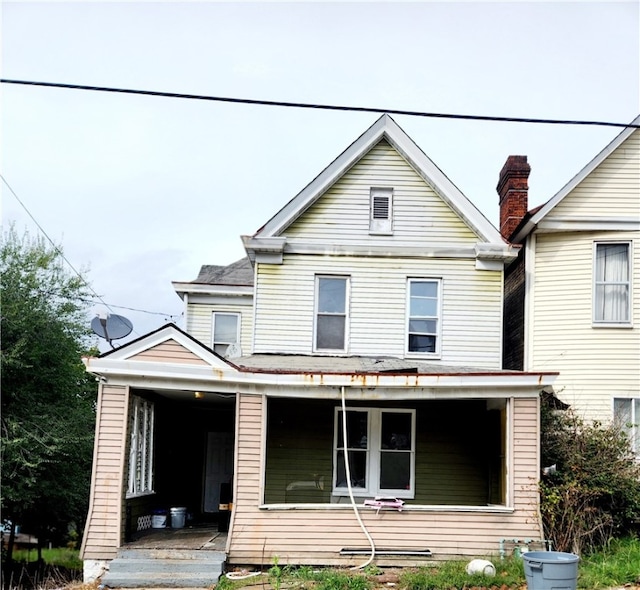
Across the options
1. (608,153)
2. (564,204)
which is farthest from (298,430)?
(608,153)

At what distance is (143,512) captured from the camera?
15008 mm

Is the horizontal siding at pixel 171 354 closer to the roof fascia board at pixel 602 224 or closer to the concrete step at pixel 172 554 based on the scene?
the concrete step at pixel 172 554

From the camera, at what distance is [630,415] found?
17.1m

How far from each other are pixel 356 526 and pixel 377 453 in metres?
3.42

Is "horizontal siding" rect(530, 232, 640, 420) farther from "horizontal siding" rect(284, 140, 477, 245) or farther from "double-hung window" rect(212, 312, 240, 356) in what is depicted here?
"double-hung window" rect(212, 312, 240, 356)

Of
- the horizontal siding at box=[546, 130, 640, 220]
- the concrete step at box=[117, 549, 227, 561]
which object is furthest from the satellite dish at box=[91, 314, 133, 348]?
the horizontal siding at box=[546, 130, 640, 220]

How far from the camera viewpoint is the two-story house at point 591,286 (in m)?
17.2

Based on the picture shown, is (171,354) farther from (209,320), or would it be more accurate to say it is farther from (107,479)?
(209,320)

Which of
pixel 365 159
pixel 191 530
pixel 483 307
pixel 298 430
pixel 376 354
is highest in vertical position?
pixel 365 159

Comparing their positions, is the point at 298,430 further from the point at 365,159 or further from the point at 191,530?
the point at 365,159

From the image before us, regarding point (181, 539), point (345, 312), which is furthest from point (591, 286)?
point (181, 539)

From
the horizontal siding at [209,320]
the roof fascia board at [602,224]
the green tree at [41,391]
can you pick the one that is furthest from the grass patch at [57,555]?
the roof fascia board at [602,224]

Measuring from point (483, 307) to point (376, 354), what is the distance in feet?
8.10

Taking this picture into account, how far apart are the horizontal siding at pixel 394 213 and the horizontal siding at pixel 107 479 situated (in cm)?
599
